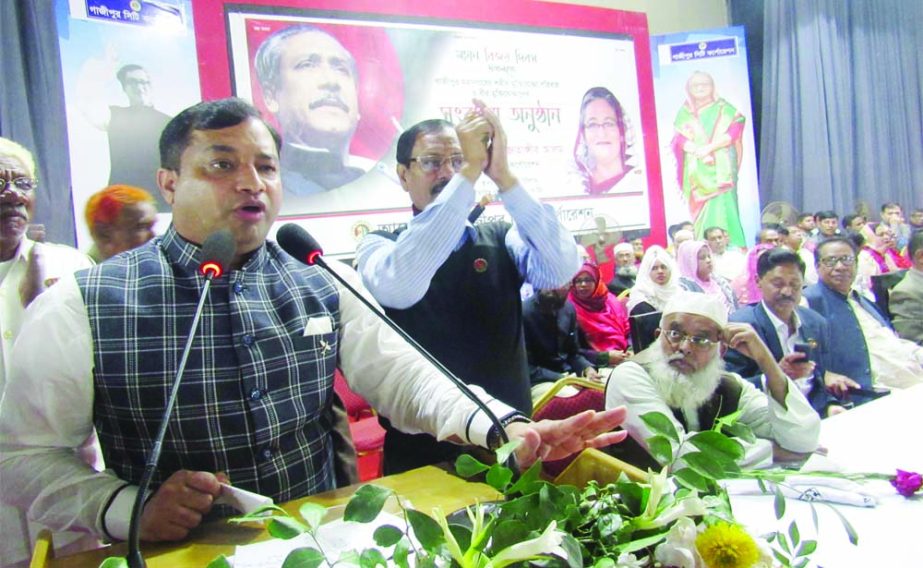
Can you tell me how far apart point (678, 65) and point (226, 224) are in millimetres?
2259

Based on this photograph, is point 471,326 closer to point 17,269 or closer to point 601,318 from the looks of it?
point 601,318

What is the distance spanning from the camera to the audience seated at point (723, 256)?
194 centimetres

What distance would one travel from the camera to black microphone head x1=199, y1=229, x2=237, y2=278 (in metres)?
0.85

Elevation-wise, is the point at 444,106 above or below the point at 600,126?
above

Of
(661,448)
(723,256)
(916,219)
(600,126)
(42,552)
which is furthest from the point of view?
(600,126)

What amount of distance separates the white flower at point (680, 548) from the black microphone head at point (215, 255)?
2.00ft

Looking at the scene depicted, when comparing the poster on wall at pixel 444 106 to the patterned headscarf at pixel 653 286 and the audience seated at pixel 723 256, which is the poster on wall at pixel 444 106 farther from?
the patterned headscarf at pixel 653 286

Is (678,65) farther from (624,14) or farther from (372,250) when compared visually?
(372,250)

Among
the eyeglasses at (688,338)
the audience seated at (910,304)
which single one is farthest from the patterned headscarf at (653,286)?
the audience seated at (910,304)

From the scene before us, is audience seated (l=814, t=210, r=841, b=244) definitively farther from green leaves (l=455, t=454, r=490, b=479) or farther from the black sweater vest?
green leaves (l=455, t=454, r=490, b=479)

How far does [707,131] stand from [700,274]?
1.22 meters

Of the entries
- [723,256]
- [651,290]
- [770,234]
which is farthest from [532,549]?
[770,234]

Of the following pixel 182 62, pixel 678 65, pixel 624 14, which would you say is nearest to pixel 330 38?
pixel 182 62

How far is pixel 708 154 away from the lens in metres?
2.93
